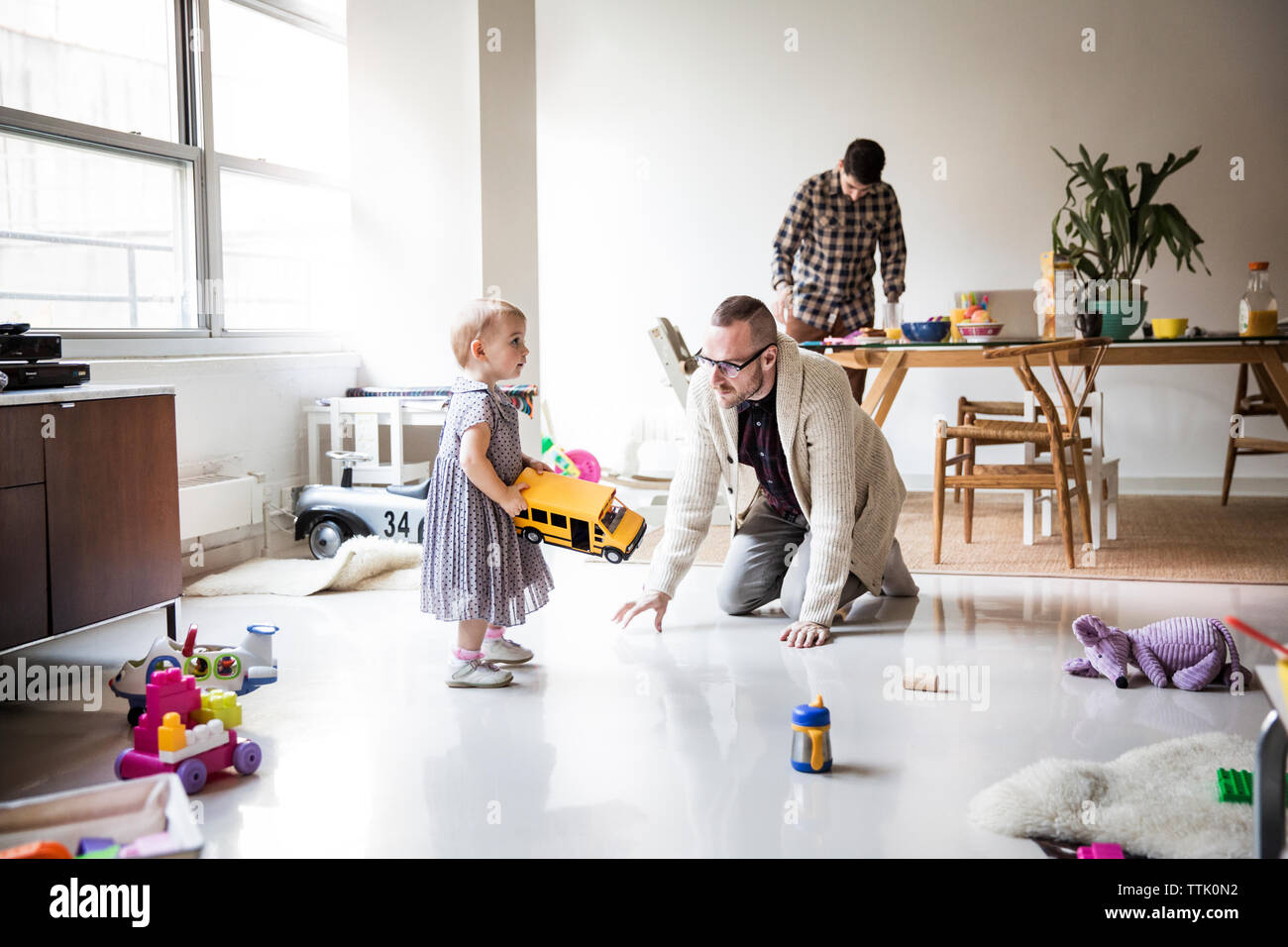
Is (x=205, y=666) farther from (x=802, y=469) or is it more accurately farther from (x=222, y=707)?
(x=802, y=469)

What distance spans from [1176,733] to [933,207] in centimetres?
443

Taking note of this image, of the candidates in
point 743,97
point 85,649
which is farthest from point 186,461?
point 743,97

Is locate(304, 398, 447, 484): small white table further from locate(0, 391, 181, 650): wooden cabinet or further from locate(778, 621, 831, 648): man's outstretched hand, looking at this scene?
locate(778, 621, 831, 648): man's outstretched hand

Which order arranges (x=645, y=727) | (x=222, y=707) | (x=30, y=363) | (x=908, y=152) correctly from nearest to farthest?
(x=222, y=707), (x=645, y=727), (x=30, y=363), (x=908, y=152)

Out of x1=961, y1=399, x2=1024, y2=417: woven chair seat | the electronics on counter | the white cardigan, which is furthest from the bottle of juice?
the electronics on counter

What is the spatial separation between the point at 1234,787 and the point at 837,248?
3.39 m

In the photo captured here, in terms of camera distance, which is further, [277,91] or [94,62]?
[277,91]

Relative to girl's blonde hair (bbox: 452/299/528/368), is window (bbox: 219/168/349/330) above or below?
above

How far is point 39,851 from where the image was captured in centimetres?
140

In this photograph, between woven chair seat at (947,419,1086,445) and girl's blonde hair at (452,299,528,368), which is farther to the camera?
woven chair seat at (947,419,1086,445)

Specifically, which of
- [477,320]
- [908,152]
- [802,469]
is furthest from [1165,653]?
[908,152]

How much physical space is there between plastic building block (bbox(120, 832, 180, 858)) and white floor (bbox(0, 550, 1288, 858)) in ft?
1.76

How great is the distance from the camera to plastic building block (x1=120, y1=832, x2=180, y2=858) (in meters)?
1.36
